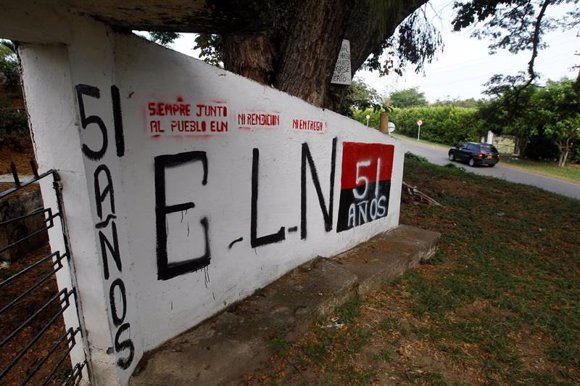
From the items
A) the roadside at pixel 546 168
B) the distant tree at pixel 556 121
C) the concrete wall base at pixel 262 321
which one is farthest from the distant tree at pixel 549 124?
the concrete wall base at pixel 262 321

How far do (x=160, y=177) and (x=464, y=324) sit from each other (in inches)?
113

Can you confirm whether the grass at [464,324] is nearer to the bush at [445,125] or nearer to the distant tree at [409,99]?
the bush at [445,125]

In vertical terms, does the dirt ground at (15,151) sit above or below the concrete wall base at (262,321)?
above

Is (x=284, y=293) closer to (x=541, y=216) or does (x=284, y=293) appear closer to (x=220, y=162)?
(x=220, y=162)

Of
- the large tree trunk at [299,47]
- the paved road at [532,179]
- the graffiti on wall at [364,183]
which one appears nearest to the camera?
the graffiti on wall at [364,183]

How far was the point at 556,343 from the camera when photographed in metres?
3.26

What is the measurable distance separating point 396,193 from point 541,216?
4.31 meters

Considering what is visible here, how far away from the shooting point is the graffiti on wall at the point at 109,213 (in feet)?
5.74

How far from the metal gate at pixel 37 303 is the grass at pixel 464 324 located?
117 centimetres

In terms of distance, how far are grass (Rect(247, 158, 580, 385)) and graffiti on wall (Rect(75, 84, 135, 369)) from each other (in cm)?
91

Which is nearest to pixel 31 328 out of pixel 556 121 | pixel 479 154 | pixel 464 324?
pixel 464 324

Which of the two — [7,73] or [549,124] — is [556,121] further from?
[7,73]

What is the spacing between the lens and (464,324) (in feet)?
11.0

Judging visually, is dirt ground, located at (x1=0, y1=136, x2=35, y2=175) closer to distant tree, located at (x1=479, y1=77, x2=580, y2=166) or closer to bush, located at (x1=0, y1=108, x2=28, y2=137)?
bush, located at (x1=0, y1=108, x2=28, y2=137)
